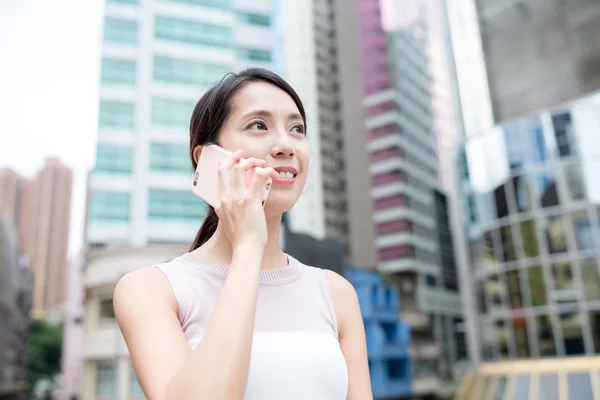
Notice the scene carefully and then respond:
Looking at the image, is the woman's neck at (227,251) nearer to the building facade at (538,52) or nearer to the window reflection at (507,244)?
the window reflection at (507,244)

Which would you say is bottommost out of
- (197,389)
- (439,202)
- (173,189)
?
(197,389)

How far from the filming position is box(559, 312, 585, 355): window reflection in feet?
58.0

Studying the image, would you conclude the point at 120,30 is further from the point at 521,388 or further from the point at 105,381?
the point at 521,388

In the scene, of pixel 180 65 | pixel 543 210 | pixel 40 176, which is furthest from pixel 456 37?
pixel 40 176

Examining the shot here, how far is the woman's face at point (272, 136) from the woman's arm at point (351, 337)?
37 cm

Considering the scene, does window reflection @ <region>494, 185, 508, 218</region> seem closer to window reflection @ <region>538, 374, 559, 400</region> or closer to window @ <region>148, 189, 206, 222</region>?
window reflection @ <region>538, 374, 559, 400</region>

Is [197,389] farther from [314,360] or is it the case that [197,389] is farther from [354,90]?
[354,90]

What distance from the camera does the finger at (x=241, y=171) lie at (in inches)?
53.4

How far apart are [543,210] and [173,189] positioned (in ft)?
68.4

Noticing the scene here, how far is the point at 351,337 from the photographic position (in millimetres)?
1661

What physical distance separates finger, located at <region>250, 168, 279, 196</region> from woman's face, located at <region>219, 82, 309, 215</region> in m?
0.14

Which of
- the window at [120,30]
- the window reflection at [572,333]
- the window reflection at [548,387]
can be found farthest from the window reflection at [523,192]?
the window at [120,30]

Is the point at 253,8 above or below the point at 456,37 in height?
above

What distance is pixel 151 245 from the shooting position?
2975cm
